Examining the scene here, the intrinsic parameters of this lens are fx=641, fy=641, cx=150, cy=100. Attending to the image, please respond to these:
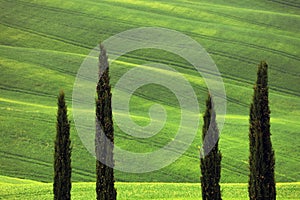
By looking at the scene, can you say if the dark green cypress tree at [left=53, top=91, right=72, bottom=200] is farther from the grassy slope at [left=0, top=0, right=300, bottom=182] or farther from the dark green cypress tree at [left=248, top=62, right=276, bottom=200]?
the grassy slope at [left=0, top=0, right=300, bottom=182]

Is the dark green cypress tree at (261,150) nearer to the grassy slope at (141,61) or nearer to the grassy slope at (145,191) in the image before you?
the grassy slope at (145,191)

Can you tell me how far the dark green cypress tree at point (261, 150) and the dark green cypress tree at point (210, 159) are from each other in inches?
42.3

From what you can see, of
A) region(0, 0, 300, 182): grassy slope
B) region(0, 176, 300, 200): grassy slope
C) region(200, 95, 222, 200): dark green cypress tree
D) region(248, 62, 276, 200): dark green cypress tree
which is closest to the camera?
region(248, 62, 276, 200): dark green cypress tree

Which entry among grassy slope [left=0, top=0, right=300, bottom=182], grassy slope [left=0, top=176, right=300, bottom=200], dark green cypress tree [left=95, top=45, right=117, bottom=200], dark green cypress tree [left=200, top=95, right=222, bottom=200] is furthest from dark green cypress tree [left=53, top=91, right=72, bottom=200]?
grassy slope [left=0, top=0, right=300, bottom=182]

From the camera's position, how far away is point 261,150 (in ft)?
64.6

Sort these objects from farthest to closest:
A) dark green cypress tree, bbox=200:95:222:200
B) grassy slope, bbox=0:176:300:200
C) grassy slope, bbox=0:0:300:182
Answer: grassy slope, bbox=0:0:300:182, grassy slope, bbox=0:176:300:200, dark green cypress tree, bbox=200:95:222:200

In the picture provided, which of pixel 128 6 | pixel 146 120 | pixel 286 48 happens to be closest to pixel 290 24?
pixel 286 48

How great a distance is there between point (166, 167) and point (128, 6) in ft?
127

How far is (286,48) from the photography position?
200ft

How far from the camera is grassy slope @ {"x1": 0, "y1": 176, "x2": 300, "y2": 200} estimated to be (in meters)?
27.0

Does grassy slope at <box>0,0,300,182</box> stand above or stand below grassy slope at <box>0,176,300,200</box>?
above

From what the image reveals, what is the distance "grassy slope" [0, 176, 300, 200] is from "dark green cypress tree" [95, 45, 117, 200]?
7.10 metres

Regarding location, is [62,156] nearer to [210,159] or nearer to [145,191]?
[210,159]

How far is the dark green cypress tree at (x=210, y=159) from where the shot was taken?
19891 millimetres
